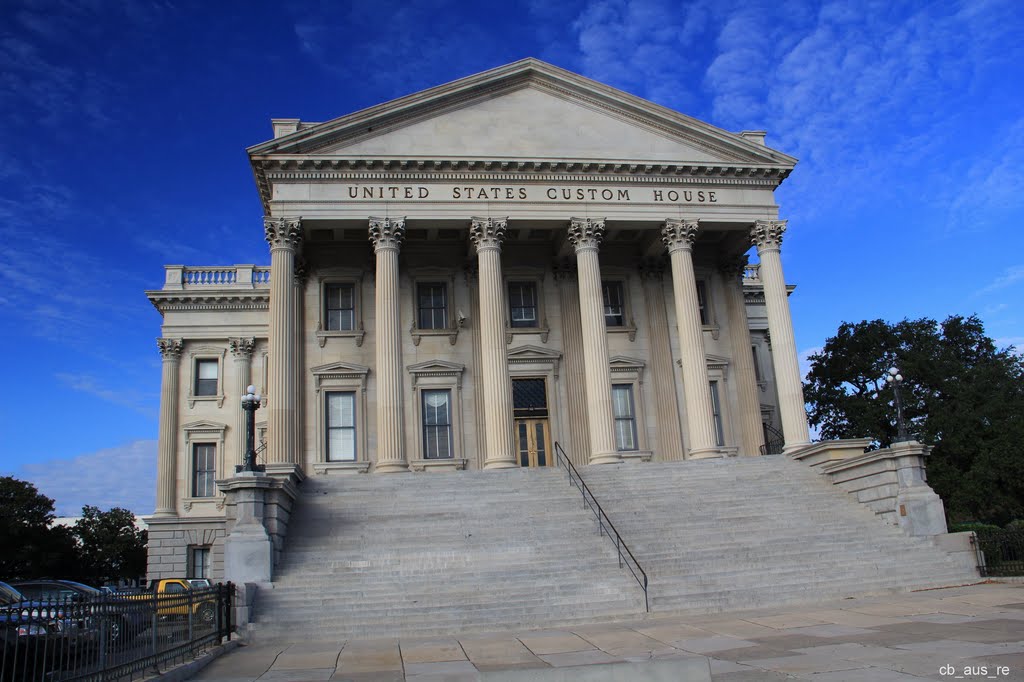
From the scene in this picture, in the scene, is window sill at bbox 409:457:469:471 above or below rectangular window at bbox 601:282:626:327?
below

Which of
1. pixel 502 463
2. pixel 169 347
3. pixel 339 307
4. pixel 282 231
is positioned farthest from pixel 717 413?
pixel 169 347

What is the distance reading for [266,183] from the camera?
30203mm

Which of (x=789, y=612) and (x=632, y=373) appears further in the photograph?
(x=632, y=373)

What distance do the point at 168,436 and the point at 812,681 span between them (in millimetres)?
39424

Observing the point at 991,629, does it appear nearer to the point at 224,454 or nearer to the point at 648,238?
the point at 648,238

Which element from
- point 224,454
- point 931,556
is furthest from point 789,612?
point 224,454

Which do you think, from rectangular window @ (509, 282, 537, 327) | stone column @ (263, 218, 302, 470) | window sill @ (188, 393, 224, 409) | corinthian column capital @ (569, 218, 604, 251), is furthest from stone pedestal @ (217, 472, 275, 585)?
window sill @ (188, 393, 224, 409)

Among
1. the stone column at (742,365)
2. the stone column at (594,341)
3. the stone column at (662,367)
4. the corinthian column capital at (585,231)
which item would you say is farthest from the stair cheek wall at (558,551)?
the corinthian column capital at (585,231)

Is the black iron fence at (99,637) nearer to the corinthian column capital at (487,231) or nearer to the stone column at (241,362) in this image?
the corinthian column capital at (487,231)

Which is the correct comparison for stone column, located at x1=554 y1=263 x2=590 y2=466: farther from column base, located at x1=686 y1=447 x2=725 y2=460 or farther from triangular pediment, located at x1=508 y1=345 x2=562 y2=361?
column base, located at x1=686 y1=447 x2=725 y2=460

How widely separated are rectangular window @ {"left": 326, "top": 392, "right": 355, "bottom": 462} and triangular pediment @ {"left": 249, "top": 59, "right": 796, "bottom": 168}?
29.9 feet

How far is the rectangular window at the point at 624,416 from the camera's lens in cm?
3225

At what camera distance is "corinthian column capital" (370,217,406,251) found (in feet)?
95.4

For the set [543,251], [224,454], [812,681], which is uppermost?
[543,251]
